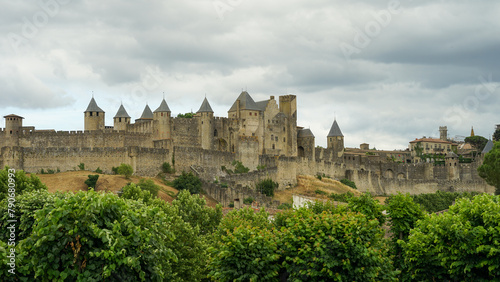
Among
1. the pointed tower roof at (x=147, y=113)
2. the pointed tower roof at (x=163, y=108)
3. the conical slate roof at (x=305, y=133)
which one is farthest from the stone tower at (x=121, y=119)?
the conical slate roof at (x=305, y=133)

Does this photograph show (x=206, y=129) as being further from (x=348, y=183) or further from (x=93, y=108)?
(x=348, y=183)

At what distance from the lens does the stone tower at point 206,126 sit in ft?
300

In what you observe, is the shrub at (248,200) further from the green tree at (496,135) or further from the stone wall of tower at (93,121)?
the green tree at (496,135)

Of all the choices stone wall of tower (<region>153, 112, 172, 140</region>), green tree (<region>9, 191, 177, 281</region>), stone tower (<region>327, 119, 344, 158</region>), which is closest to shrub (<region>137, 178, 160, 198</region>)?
stone wall of tower (<region>153, 112, 172, 140</region>)

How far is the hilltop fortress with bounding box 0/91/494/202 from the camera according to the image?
76.8 m

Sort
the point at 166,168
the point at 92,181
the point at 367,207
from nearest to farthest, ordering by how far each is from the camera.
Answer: the point at 367,207
the point at 92,181
the point at 166,168

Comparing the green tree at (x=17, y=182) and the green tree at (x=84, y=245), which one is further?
the green tree at (x=17, y=182)

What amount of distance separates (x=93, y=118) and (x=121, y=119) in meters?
3.76

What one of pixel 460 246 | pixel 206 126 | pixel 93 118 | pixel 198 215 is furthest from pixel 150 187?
pixel 460 246

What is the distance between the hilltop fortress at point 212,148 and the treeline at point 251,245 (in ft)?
124

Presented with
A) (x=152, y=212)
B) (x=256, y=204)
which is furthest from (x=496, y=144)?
(x=152, y=212)

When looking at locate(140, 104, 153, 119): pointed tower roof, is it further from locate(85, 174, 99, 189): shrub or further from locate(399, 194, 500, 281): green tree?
locate(399, 194, 500, 281): green tree

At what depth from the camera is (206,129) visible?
92.0 metres

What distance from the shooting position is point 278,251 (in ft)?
104
